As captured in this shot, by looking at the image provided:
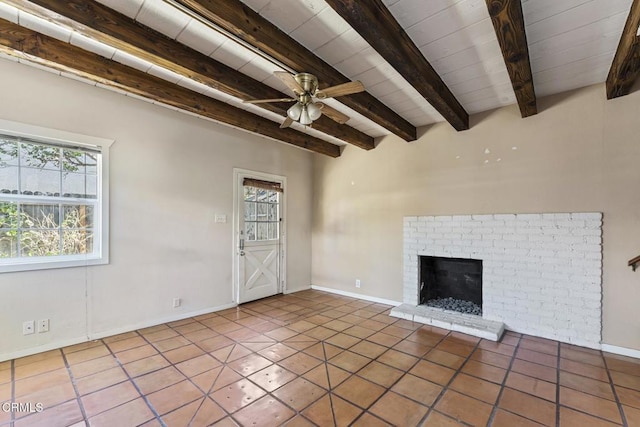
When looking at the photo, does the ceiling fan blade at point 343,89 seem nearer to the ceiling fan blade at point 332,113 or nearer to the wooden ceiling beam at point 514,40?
the ceiling fan blade at point 332,113

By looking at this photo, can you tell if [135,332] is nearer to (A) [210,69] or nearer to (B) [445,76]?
(A) [210,69]

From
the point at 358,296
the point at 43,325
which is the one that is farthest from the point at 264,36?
the point at 358,296

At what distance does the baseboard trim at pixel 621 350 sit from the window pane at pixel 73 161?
599 centimetres

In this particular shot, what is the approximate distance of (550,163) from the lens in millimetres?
3328

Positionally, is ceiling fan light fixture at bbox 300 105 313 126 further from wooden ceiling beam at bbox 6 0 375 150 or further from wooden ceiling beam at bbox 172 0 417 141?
wooden ceiling beam at bbox 6 0 375 150

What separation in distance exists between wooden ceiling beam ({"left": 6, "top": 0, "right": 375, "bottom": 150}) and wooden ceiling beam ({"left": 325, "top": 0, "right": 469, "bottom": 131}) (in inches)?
54.7

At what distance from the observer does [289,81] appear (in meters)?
2.29

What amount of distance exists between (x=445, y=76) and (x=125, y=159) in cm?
373

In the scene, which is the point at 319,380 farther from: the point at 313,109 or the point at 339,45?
the point at 339,45

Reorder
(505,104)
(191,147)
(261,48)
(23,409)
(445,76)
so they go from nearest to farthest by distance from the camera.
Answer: (23,409)
(261,48)
(445,76)
(505,104)
(191,147)

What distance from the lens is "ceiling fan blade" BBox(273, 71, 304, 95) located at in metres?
2.16

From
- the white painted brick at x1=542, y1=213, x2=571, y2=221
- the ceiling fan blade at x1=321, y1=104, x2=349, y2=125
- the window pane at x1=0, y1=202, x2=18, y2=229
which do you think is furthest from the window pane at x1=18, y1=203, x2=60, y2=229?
the white painted brick at x1=542, y1=213, x2=571, y2=221

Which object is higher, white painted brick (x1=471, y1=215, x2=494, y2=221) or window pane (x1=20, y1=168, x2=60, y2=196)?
window pane (x1=20, y1=168, x2=60, y2=196)

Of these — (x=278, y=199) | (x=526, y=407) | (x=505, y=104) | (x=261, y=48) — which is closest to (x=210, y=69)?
(x=261, y=48)
